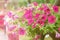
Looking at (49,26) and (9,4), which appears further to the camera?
(9,4)

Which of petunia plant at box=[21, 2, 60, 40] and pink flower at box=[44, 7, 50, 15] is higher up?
pink flower at box=[44, 7, 50, 15]

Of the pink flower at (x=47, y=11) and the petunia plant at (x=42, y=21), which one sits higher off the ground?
the pink flower at (x=47, y=11)

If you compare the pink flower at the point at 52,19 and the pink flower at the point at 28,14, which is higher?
the pink flower at the point at 28,14

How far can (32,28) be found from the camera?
755mm

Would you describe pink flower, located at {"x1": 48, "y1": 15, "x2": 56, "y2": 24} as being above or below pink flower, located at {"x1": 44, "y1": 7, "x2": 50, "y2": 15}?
below

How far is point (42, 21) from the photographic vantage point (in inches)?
28.3

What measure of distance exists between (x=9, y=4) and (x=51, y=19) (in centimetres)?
84

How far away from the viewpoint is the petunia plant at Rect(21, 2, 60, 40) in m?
0.72

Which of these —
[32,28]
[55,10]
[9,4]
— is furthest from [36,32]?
[9,4]

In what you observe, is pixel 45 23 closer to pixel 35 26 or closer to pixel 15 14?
pixel 35 26

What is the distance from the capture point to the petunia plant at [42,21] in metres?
0.72

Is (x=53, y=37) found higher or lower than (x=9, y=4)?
lower

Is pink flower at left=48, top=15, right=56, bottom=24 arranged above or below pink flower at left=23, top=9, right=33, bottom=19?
below

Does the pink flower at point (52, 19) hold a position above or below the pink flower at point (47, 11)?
below
